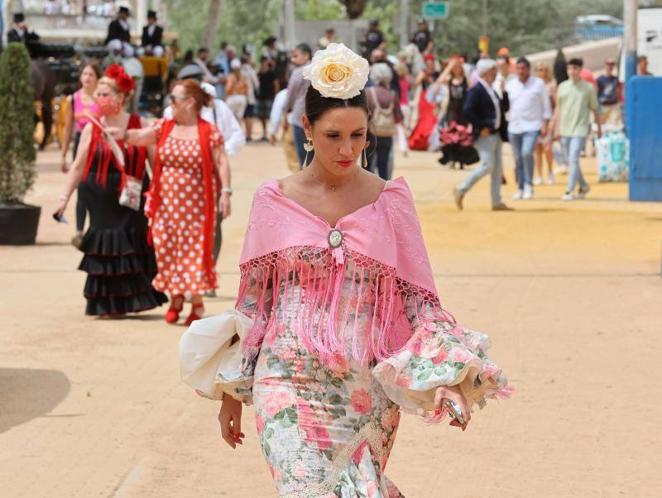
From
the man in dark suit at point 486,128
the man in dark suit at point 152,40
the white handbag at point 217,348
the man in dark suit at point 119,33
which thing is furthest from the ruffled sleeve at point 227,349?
the man in dark suit at point 152,40

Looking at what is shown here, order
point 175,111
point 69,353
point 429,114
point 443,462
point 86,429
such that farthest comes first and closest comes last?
point 429,114 → point 175,111 → point 69,353 → point 86,429 → point 443,462

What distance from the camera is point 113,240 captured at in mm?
11398

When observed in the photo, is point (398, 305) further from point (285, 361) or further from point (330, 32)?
point (330, 32)

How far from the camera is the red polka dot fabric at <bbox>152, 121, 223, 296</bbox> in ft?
35.7

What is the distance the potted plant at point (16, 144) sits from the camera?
16.0 meters

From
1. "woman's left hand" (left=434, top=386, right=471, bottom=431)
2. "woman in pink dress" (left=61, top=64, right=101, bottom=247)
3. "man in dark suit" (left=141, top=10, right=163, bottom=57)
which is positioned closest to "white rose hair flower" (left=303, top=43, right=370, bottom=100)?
"woman's left hand" (left=434, top=386, right=471, bottom=431)

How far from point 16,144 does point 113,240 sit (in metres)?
5.04

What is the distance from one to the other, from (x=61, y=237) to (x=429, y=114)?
15.8m

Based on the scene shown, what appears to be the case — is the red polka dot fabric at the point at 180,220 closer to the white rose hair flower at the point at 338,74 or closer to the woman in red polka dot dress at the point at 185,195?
the woman in red polka dot dress at the point at 185,195

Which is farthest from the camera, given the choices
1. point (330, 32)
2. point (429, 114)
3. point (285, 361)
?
point (330, 32)

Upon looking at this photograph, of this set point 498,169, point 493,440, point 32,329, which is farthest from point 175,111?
point 498,169

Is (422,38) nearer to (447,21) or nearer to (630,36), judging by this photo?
(447,21)

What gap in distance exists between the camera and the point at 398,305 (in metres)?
4.79

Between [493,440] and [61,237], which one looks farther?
[61,237]
